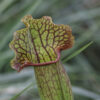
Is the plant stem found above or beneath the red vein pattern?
beneath

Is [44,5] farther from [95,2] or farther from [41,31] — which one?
[41,31]

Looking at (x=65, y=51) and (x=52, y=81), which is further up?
(x=65, y=51)

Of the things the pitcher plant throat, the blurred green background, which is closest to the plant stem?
the pitcher plant throat

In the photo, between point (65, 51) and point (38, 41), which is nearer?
point (38, 41)

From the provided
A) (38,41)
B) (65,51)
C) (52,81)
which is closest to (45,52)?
(38,41)

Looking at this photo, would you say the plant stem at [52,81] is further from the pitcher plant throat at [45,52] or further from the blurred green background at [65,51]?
the blurred green background at [65,51]

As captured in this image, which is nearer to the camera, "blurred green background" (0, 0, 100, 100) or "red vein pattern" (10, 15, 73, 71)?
"red vein pattern" (10, 15, 73, 71)

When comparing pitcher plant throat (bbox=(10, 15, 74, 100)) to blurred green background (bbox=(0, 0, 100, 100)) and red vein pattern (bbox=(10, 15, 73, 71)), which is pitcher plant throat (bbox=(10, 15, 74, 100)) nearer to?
red vein pattern (bbox=(10, 15, 73, 71))

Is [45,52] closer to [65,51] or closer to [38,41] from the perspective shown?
[38,41]
